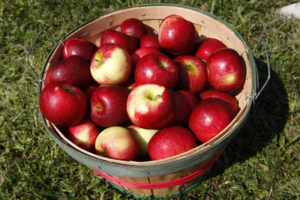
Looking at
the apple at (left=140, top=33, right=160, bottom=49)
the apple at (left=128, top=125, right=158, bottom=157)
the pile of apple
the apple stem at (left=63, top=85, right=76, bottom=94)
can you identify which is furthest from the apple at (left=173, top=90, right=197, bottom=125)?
the apple stem at (left=63, top=85, right=76, bottom=94)

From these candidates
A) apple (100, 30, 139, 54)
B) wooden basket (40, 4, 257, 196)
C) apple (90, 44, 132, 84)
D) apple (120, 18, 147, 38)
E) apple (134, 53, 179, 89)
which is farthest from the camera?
apple (120, 18, 147, 38)

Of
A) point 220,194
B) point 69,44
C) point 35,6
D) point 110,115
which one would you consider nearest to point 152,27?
point 69,44

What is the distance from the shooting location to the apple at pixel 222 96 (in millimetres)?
2301

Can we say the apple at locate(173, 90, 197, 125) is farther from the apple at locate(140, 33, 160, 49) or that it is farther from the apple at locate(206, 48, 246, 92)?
the apple at locate(140, 33, 160, 49)

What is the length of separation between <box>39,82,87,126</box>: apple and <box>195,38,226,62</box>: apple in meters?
1.24

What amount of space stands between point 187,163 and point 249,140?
141 cm

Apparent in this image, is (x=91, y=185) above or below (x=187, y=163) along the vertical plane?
below

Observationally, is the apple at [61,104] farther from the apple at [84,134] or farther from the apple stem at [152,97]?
the apple stem at [152,97]

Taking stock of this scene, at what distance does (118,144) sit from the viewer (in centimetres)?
210

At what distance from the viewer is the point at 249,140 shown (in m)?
2.96

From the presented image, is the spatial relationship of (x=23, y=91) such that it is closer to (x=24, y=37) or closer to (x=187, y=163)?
(x=24, y=37)

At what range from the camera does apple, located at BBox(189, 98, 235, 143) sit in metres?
2.06

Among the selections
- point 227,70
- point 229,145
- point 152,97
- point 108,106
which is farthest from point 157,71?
point 229,145

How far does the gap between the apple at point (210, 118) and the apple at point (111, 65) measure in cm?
70
